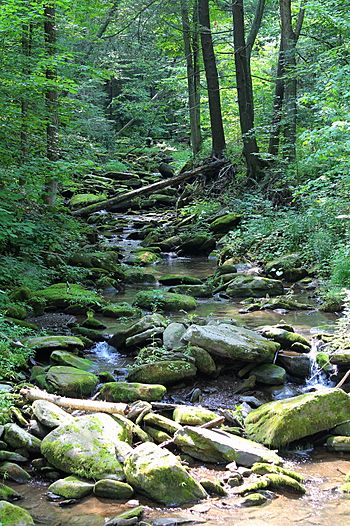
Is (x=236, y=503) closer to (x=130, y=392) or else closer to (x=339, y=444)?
(x=339, y=444)

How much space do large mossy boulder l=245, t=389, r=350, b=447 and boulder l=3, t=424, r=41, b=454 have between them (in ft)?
7.14

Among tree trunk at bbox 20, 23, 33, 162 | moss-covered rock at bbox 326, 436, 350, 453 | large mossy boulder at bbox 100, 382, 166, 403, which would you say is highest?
tree trunk at bbox 20, 23, 33, 162

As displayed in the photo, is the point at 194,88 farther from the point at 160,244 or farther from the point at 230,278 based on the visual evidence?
the point at 230,278

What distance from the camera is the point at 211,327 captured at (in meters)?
7.56

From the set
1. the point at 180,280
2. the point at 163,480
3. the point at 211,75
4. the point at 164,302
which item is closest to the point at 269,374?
the point at 163,480

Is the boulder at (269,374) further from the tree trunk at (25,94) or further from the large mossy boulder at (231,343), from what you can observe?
the tree trunk at (25,94)

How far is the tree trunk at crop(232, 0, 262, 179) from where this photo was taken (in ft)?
57.1

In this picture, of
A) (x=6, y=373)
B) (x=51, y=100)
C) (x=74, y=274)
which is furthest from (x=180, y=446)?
(x=51, y=100)

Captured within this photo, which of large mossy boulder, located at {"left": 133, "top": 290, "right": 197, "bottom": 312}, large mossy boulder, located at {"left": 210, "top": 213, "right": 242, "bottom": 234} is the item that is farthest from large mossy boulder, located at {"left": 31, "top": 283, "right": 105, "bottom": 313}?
large mossy boulder, located at {"left": 210, "top": 213, "right": 242, "bottom": 234}

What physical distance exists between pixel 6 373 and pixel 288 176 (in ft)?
36.6

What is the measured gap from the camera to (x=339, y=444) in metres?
5.69

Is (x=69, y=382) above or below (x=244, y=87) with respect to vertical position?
below

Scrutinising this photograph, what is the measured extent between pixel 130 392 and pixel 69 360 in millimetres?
1266

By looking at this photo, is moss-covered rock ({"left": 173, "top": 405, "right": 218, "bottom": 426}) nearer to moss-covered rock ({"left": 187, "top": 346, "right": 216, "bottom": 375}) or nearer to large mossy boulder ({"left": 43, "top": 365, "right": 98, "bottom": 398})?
moss-covered rock ({"left": 187, "top": 346, "right": 216, "bottom": 375})
